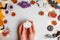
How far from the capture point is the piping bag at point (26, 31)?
1145 millimetres

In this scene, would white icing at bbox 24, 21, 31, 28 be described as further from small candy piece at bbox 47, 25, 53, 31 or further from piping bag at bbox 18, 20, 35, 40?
small candy piece at bbox 47, 25, 53, 31

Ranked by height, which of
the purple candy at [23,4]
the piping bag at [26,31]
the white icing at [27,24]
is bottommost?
the piping bag at [26,31]

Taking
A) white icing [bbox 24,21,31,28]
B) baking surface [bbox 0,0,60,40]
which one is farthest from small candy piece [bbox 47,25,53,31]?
white icing [bbox 24,21,31,28]

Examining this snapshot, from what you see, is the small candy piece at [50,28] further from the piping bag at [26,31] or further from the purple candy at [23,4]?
the purple candy at [23,4]

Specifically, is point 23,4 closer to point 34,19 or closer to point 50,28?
point 34,19

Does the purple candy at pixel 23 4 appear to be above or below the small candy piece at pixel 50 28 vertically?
above

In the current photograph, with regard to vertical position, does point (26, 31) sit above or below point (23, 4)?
below

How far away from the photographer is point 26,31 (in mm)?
1165

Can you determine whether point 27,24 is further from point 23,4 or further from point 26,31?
point 23,4

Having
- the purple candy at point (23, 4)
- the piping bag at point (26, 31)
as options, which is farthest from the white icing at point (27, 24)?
the purple candy at point (23, 4)

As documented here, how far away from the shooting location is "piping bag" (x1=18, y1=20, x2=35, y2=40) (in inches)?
45.1

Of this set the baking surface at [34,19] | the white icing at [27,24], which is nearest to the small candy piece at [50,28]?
the baking surface at [34,19]

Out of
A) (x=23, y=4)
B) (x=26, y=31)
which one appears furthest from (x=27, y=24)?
(x=23, y=4)

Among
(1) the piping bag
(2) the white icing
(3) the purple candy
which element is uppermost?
(3) the purple candy
